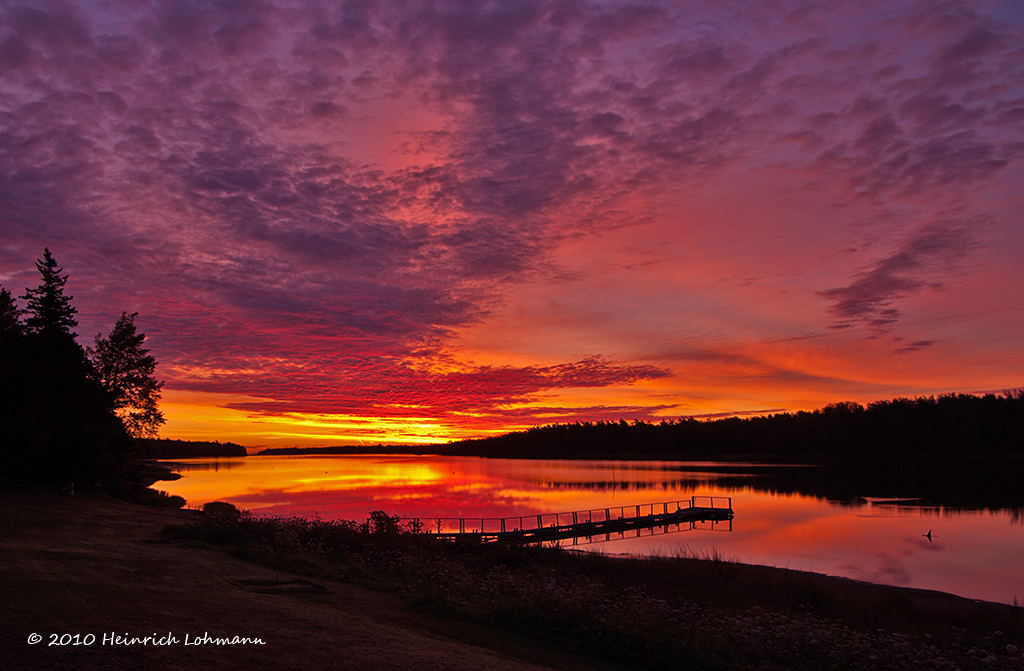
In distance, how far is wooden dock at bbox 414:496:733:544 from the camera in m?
A: 40.2

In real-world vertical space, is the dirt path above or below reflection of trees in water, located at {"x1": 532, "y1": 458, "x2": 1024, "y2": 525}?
above

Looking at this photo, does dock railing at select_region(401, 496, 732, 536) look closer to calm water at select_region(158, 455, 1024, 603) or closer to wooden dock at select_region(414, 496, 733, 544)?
wooden dock at select_region(414, 496, 733, 544)

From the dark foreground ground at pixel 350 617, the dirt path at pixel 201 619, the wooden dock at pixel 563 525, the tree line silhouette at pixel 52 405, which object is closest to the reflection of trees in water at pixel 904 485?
the wooden dock at pixel 563 525

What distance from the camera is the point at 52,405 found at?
1313 inches

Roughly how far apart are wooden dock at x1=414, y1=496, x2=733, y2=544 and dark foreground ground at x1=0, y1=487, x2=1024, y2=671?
757 inches

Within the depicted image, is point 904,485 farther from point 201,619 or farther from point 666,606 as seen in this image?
point 201,619

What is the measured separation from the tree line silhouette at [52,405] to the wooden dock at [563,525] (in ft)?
65.4

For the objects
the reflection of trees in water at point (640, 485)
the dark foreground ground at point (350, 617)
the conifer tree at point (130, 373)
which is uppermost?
the conifer tree at point (130, 373)

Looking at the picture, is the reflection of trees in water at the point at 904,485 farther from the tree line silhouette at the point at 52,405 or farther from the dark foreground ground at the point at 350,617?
the tree line silhouette at the point at 52,405

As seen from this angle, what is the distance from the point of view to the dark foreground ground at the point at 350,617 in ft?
26.2

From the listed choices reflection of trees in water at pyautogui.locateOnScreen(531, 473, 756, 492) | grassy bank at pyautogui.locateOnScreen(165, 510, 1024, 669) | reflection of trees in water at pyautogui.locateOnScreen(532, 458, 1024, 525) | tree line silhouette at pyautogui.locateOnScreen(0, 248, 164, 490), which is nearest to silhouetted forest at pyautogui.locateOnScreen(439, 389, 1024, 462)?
reflection of trees in water at pyautogui.locateOnScreen(532, 458, 1024, 525)

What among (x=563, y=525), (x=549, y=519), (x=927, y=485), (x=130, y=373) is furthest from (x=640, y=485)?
(x=130, y=373)

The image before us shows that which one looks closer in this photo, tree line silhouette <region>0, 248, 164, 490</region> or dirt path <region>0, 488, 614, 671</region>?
dirt path <region>0, 488, 614, 671</region>

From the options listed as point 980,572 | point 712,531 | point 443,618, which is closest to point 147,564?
point 443,618
